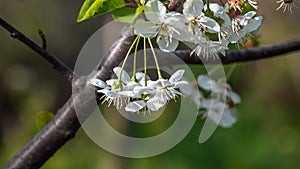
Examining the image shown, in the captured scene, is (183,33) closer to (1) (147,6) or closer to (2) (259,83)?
(1) (147,6)

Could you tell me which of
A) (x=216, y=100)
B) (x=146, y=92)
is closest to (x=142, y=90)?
(x=146, y=92)

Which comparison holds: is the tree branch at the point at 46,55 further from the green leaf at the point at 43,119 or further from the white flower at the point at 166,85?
the white flower at the point at 166,85

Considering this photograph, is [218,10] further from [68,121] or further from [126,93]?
[68,121]

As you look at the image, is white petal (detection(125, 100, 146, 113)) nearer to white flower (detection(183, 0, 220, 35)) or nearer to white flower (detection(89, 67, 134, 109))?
white flower (detection(89, 67, 134, 109))

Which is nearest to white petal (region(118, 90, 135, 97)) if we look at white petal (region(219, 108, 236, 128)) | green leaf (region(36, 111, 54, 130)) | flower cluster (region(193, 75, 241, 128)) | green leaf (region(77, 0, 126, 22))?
green leaf (region(77, 0, 126, 22))

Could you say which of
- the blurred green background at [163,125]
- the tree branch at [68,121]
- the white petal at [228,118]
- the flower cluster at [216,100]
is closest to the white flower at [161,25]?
the tree branch at [68,121]

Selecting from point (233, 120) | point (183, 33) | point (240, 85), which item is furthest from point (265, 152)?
point (183, 33)
